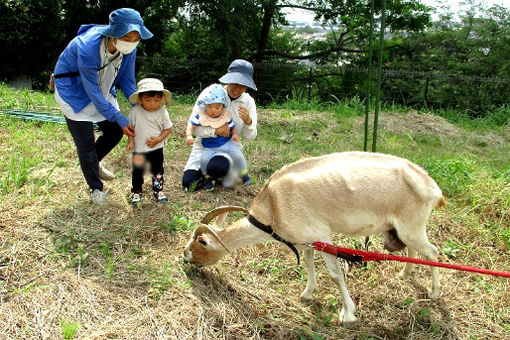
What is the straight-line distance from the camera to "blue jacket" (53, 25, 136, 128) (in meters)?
4.38

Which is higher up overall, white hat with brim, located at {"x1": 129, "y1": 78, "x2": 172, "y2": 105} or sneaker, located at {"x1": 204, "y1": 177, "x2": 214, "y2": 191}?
white hat with brim, located at {"x1": 129, "y1": 78, "x2": 172, "y2": 105}

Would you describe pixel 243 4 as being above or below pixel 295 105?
above

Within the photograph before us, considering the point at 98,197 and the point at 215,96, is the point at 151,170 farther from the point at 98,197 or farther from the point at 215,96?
the point at 215,96

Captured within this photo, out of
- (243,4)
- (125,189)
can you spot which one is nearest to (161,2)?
(243,4)

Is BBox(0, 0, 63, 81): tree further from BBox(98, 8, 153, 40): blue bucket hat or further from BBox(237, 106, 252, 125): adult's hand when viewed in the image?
BBox(237, 106, 252, 125): adult's hand

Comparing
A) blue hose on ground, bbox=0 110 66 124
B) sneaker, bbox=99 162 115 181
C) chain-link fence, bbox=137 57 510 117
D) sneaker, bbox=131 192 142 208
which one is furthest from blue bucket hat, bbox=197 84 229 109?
chain-link fence, bbox=137 57 510 117

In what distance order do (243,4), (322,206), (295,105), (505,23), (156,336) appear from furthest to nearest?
(505,23) < (243,4) < (295,105) < (322,206) < (156,336)

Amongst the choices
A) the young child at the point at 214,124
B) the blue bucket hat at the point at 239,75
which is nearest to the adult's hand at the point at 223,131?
the young child at the point at 214,124

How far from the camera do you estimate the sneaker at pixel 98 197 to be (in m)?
4.99

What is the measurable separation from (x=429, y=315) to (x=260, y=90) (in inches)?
492

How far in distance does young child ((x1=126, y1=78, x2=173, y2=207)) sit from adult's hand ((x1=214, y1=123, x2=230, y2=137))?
26.7 inches

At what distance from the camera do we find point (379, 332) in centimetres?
370

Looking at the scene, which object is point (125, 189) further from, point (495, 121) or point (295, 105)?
point (495, 121)

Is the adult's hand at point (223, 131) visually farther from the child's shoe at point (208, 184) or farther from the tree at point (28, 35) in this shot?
the tree at point (28, 35)
